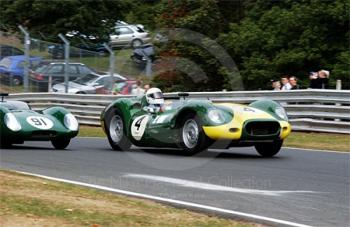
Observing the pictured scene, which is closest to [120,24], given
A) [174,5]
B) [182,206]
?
[174,5]

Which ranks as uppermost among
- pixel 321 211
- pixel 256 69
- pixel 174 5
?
pixel 174 5

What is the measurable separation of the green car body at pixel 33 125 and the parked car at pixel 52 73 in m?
9.73

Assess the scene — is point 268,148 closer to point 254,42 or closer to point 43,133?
point 43,133

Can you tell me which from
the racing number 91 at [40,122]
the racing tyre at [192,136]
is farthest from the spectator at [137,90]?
the racing tyre at [192,136]

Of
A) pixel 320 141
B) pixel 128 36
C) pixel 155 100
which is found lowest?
pixel 320 141

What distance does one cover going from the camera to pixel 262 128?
1184 centimetres

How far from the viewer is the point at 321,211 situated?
717 cm

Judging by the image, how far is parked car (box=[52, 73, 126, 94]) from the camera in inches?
971

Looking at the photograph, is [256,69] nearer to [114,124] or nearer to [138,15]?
[114,124]

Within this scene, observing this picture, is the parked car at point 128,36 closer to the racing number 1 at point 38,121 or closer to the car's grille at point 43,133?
the racing number 1 at point 38,121

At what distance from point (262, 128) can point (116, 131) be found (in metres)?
3.31

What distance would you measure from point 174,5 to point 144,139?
58.7ft

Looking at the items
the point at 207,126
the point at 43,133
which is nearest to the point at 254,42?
the point at 43,133

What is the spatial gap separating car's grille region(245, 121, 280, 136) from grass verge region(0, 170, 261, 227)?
416 cm
